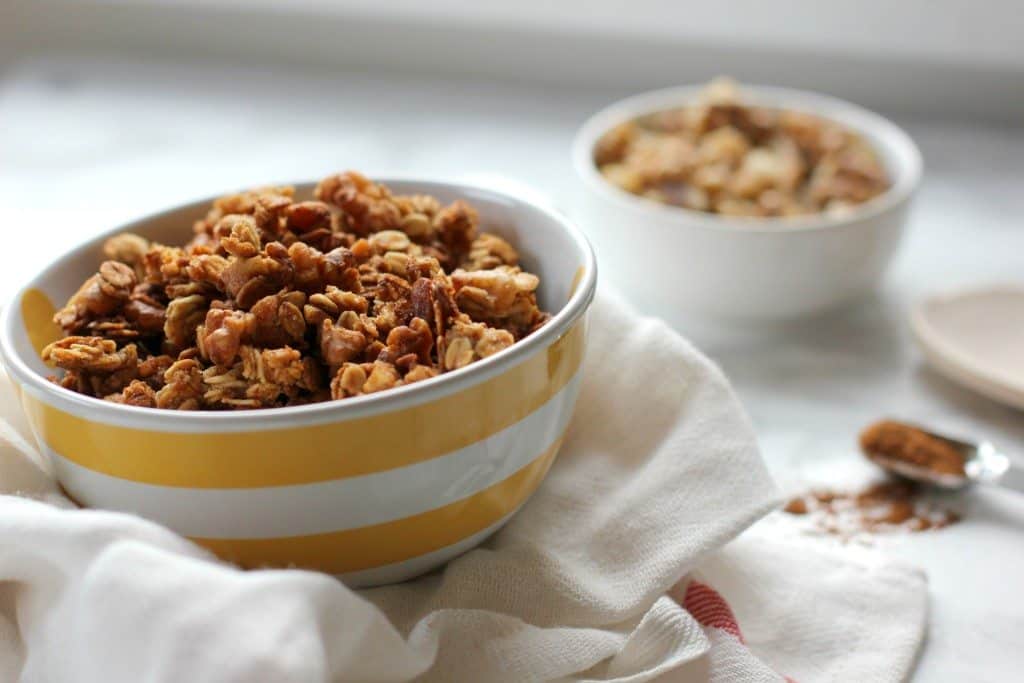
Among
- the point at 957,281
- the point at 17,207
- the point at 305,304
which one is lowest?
the point at 957,281

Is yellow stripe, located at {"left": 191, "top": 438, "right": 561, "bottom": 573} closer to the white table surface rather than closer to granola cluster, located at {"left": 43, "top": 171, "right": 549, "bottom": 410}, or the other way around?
granola cluster, located at {"left": 43, "top": 171, "right": 549, "bottom": 410}

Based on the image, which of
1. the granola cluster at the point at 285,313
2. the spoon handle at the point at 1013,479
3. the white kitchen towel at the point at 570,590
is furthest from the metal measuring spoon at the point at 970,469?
the granola cluster at the point at 285,313

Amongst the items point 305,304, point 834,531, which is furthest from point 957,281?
point 305,304

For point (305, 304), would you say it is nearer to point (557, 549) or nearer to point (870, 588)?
point (557, 549)

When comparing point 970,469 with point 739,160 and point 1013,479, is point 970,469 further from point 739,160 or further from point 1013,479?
point 739,160

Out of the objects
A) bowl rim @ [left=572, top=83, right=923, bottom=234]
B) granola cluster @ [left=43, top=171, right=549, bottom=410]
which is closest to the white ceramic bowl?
bowl rim @ [left=572, top=83, right=923, bottom=234]
